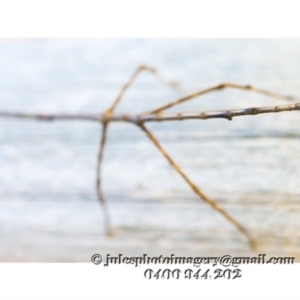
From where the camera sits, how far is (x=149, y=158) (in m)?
0.64

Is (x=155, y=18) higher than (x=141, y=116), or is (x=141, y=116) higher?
(x=155, y=18)

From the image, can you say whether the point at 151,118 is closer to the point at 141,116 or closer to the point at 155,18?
the point at 141,116

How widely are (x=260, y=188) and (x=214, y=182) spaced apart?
0.07 metres

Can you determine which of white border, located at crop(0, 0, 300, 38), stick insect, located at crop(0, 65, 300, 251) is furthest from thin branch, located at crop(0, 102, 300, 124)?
white border, located at crop(0, 0, 300, 38)

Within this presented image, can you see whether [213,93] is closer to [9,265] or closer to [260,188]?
[260,188]

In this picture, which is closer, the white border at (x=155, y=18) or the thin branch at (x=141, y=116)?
the thin branch at (x=141, y=116)

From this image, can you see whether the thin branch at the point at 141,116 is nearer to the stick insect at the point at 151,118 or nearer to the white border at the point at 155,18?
the stick insect at the point at 151,118

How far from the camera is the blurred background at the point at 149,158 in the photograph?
61 cm

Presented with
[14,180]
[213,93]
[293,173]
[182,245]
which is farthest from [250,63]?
[14,180]

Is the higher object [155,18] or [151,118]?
[155,18]

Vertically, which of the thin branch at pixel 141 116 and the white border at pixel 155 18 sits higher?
the white border at pixel 155 18

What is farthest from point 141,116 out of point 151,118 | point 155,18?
point 155,18

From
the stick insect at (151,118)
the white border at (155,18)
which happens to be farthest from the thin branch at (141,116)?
the white border at (155,18)

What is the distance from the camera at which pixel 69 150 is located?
2.17 ft
